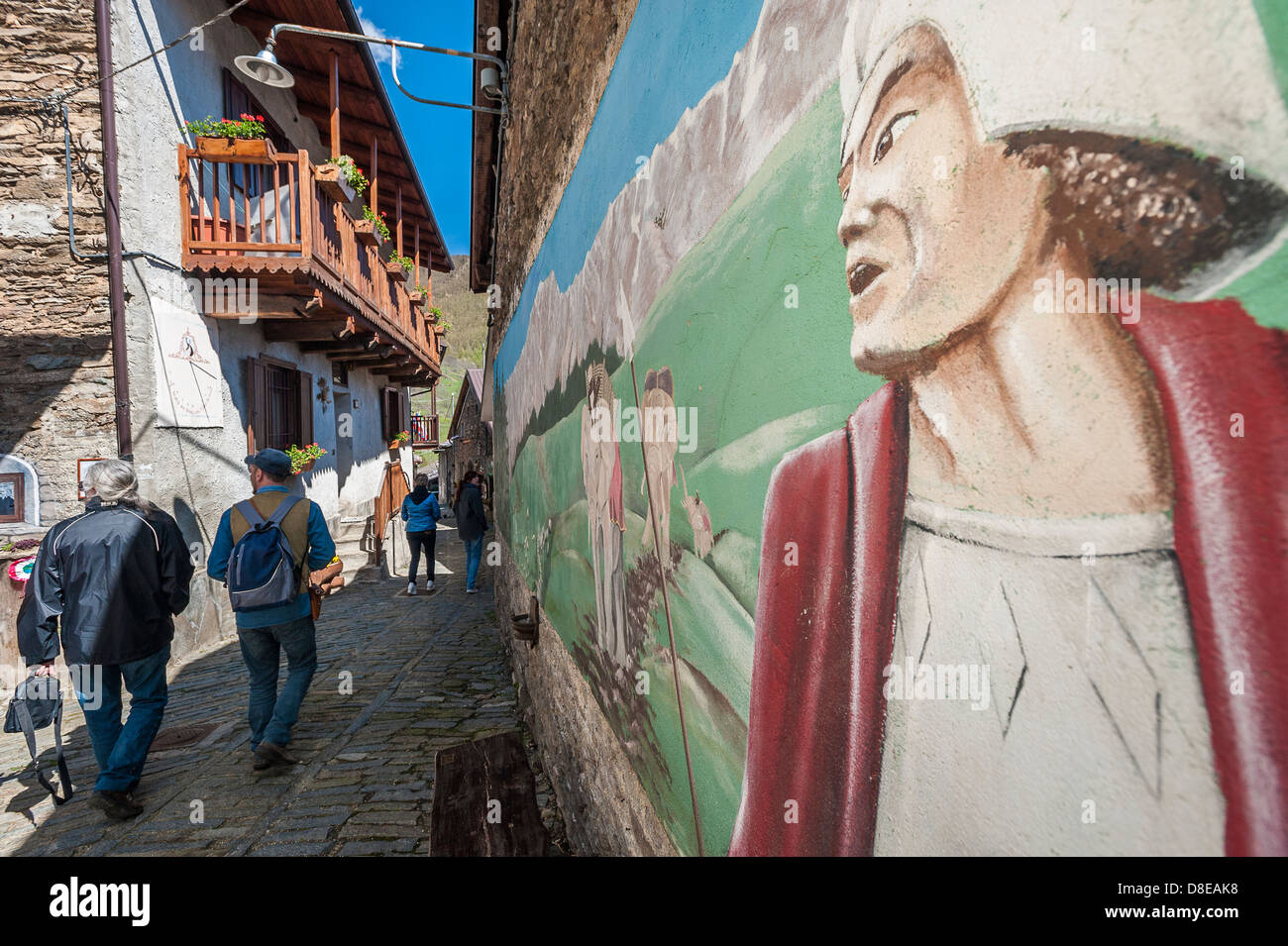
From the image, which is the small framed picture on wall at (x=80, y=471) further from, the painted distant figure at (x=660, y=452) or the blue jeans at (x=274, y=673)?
the painted distant figure at (x=660, y=452)

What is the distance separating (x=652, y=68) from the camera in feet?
5.94

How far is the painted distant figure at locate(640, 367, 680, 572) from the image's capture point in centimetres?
168

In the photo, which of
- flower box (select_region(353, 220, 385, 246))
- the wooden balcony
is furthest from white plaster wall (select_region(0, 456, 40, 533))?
flower box (select_region(353, 220, 385, 246))

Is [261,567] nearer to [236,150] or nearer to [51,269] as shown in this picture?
[51,269]

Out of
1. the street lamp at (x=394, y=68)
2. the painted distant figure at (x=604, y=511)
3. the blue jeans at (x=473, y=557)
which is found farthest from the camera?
the blue jeans at (x=473, y=557)

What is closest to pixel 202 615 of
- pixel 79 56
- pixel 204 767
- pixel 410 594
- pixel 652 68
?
pixel 410 594

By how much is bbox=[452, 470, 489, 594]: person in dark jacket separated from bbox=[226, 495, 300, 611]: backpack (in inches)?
202

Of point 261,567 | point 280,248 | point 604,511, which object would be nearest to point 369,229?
point 280,248

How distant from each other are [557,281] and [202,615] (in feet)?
19.3

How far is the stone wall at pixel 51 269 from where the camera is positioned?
20.4ft

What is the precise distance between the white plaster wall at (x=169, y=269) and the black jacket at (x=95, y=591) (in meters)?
3.25

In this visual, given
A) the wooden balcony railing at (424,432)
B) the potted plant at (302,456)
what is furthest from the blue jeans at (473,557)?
the wooden balcony railing at (424,432)

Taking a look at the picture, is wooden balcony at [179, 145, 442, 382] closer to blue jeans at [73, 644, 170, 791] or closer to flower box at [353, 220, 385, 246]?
flower box at [353, 220, 385, 246]

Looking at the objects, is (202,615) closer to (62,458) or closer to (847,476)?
(62,458)
